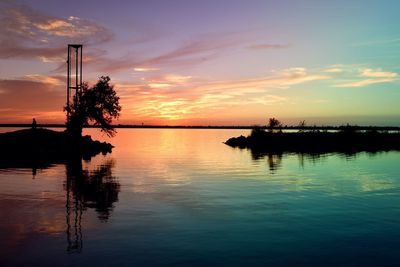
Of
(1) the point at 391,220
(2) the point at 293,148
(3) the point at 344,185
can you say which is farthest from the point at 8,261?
(2) the point at 293,148

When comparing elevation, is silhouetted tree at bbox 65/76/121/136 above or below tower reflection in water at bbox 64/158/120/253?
above

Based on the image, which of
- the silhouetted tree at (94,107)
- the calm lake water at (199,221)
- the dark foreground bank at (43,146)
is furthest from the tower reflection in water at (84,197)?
the silhouetted tree at (94,107)

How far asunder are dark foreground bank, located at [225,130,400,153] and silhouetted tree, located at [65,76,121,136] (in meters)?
28.5

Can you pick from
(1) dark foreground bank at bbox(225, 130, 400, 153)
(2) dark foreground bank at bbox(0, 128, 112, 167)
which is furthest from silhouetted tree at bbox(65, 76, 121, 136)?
(1) dark foreground bank at bbox(225, 130, 400, 153)

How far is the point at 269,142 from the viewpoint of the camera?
84375mm

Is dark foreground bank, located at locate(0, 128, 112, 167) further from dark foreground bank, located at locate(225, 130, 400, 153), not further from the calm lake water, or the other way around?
dark foreground bank, located at locate(225, 130, 400, 153)

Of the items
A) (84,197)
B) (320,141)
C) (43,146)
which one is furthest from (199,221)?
(320,141)

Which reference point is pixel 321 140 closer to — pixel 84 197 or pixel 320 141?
pixel 320 141

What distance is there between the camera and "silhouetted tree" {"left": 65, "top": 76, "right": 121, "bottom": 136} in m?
71.9

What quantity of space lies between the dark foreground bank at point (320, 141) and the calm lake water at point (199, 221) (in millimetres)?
45620

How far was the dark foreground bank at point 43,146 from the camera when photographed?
184 ft

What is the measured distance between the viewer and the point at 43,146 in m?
61.7

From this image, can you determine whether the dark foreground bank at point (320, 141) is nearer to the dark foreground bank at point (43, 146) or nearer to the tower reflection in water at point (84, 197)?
the dark foreground bank at point (43, 146)

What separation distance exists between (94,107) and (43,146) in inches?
575
